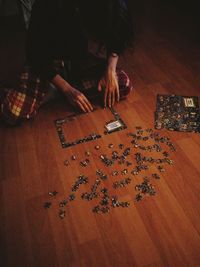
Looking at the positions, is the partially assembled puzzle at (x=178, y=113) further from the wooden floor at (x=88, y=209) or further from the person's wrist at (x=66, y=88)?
the person's wrist at (x=66, y=88)

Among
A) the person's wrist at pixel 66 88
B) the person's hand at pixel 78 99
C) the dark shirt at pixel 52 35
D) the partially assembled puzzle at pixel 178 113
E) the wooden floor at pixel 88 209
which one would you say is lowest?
the wooden floor at pixel 88 209

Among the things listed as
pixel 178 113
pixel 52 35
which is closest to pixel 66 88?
pixel 52 35

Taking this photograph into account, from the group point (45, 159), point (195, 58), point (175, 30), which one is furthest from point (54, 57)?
point (175, 30)

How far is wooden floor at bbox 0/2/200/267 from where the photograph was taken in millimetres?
1564

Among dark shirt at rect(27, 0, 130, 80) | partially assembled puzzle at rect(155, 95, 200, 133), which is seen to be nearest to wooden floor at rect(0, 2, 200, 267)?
partially assembled puzzle at rect(155, 95, 200, 133)

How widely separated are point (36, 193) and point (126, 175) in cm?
67

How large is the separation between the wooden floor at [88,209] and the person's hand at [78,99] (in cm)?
13

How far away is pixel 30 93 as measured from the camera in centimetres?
238

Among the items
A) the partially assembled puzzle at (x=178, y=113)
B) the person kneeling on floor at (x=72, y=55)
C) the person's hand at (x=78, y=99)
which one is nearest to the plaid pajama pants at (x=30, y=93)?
the person kneeling on floor at (x=72, y=55)

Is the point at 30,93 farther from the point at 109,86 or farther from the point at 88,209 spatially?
the point at 88,209

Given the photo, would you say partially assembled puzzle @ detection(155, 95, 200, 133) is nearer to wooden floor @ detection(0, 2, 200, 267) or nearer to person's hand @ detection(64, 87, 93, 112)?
wooden floor @ detection(0, 2, 200, 267)

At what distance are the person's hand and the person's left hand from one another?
0.56 ft

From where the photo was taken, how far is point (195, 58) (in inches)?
118

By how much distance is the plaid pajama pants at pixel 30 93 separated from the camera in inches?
90.9
